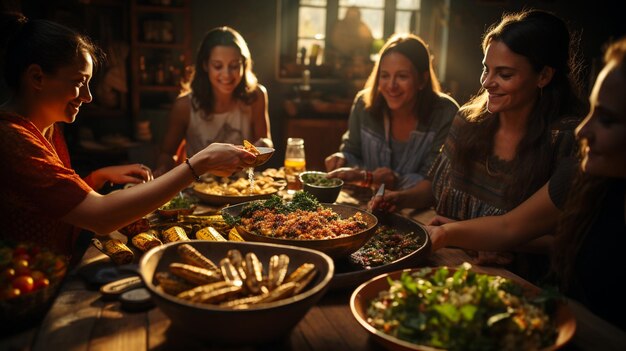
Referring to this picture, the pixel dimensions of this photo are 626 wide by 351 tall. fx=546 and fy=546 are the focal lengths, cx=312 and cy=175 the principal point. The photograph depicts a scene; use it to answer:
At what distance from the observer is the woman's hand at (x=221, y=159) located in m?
1.76

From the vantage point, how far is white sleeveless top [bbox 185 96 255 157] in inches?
140

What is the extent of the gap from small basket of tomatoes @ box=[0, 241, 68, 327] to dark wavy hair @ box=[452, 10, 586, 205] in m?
1.70

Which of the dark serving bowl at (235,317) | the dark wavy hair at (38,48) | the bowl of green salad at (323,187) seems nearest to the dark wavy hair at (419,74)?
the bowl of green salad at (323,187)

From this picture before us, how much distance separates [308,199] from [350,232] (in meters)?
0.33

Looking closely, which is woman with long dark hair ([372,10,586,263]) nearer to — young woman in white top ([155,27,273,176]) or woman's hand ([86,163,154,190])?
woman's hand ([86,163,154,190])

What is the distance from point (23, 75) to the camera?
68.5 inches

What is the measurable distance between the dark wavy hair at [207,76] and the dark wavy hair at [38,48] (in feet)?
5.44

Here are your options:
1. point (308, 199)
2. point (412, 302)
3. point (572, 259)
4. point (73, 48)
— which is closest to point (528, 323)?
point (412, 302)

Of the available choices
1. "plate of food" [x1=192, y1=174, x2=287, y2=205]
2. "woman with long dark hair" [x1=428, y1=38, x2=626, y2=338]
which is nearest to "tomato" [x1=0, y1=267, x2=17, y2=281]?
"plate of food" [x1=192, y1=174, x2=287, y2=205]

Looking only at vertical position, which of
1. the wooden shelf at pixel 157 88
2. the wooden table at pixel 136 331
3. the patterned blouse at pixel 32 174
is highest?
the wooden shelf at pixel 157 88

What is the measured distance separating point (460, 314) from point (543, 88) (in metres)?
1.41

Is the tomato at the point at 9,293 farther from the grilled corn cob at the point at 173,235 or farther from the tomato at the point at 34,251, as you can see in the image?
the grilled corn cob at the point at 173,235

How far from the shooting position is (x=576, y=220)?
5.48 ft

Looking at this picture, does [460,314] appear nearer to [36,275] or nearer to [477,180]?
[36,275]
